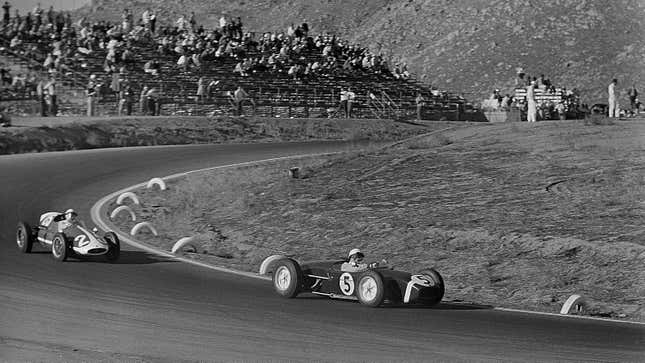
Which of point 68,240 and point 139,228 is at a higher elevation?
point 68,240

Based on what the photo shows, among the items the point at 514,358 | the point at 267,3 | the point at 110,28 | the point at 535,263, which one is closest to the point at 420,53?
the point at 267,3

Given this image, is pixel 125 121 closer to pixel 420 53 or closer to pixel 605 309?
pixel 605 309

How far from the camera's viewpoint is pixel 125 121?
113 feet

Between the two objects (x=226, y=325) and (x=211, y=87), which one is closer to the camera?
(x=226, y=325)

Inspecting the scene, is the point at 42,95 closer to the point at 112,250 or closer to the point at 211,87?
the point at 211,87

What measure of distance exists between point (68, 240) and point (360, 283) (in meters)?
5.26

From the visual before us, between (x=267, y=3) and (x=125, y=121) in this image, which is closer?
(x=125, y=121)

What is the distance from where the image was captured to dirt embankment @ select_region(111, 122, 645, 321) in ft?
52.4

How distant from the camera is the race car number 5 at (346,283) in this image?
1259 cm

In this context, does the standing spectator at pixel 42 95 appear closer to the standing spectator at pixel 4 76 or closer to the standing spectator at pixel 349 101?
the standing spectator at pixel 4 76

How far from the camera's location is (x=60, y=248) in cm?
1545

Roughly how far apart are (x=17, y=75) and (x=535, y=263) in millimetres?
22278

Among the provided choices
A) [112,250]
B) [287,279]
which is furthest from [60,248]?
[287,279]

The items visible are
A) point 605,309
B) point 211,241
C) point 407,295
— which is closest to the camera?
point 407,295
